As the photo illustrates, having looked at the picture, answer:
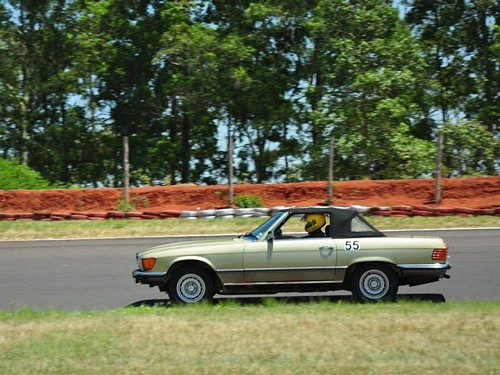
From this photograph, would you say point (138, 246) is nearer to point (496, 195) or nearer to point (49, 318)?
point (49, 318)

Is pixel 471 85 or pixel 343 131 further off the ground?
pixel 471 85

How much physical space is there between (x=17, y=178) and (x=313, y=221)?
1880cm

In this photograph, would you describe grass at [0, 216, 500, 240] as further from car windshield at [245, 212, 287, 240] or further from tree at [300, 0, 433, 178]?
tree at [300, 0, 433, 178]

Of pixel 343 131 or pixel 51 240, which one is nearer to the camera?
pixel 51 240

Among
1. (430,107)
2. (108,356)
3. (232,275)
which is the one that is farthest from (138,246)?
(430,107)

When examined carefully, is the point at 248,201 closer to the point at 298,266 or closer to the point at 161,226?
the point at 161,226

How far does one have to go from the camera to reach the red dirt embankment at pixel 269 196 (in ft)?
76.9

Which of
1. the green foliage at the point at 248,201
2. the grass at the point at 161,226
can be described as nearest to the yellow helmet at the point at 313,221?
the grass at the point at 161,226

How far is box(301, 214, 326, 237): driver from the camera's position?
1050cm

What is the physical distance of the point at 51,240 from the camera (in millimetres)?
18641

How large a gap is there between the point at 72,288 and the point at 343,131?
21643 millimetres

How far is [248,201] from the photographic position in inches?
922

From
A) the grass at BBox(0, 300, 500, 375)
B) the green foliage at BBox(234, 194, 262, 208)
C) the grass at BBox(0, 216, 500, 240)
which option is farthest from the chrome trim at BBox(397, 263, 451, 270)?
the green foliage at BBox(234, 194, 262, 208)

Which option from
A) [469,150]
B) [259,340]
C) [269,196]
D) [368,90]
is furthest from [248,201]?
[259,340]
